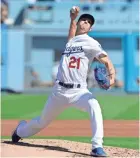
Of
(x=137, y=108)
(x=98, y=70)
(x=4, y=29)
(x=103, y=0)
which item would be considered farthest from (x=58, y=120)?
(x=103, y=0)

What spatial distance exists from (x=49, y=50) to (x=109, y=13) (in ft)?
12.7

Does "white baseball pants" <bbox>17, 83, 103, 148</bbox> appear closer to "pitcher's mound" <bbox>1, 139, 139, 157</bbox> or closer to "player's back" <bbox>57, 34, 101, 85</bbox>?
"player's back" <bbox>57, 34, 101, 85</bbox>

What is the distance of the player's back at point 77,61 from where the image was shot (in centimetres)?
645

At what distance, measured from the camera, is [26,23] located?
28094mm

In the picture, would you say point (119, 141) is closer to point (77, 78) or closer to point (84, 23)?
point (77, 78)

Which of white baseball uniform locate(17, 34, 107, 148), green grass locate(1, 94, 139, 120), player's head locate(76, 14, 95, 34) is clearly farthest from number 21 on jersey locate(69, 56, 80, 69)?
green grass locate(1, 94, 139, 120)

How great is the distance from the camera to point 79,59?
6.46 m

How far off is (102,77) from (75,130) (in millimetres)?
4156

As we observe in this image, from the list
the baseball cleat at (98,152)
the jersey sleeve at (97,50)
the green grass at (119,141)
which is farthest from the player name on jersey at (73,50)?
the green grass at (119,141)

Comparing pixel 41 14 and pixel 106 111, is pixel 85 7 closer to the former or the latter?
pixel 41 14

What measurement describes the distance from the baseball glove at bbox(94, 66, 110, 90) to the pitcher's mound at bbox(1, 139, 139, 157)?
871 mm

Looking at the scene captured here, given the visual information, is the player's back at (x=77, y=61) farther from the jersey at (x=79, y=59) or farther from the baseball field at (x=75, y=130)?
the baseball field at (x=75, y=130)

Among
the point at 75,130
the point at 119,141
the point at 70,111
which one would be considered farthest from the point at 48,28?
the point at 119,141

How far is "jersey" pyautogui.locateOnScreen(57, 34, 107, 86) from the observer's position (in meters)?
6.45
